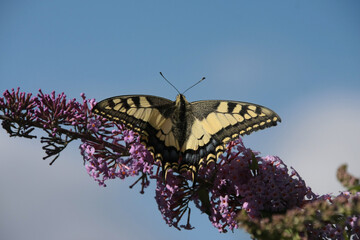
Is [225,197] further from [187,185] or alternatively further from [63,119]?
[63,119]

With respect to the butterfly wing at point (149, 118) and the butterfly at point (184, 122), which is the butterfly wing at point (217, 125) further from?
the butterfly wing at point (149, 118)

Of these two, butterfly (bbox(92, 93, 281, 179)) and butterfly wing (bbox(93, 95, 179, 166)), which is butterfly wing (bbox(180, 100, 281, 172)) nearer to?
butterfly (bbox(92, 93, 281, 179))

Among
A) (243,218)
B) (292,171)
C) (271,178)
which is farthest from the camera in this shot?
(292,171)

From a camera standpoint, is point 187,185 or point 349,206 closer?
point 349,206

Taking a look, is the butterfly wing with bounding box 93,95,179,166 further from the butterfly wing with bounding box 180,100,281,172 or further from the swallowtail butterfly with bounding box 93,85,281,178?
the butterfly wing with bounding box 180,100,281,172

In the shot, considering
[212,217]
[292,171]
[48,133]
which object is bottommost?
[212,217]

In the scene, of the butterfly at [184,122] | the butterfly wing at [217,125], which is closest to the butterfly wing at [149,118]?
the butterfly at [184,122]

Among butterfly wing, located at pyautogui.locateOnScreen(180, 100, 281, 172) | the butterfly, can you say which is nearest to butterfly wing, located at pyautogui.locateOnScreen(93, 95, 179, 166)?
the butterfly

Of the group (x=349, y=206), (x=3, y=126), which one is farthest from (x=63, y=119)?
(x=349, y=206)
